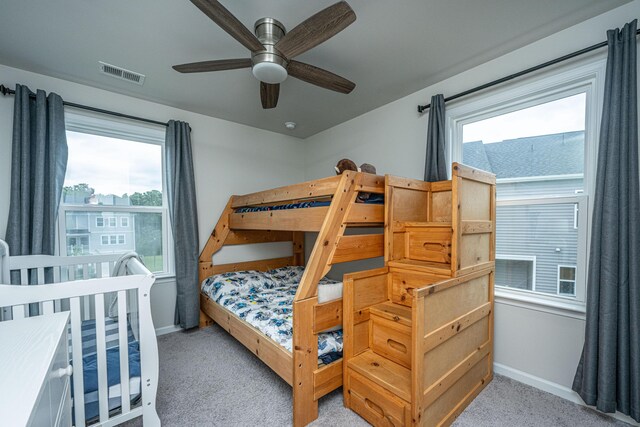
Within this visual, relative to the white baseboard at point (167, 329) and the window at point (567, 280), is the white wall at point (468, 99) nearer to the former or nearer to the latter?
the window at point (567, 280)

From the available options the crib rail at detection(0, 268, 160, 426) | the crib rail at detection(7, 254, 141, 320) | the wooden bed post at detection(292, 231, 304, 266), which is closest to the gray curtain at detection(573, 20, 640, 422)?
the crib rail at detection(0, 268, 160, 426)

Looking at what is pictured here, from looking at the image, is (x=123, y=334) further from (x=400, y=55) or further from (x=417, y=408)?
(x=400, y=55)

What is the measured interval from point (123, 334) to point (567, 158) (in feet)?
9.68

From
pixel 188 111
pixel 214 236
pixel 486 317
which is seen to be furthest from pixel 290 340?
pixel 188 111

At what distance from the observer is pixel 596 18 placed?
1.64 m

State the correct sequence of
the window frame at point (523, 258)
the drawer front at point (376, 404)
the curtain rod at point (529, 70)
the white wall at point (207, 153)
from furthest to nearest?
the white wall at point (207, 153)
the window frame at point (523, 258)
the curtain rod at point (529, 70)
the drawer front at point (376, 404)

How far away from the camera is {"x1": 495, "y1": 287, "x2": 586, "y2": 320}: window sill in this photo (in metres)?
1.72

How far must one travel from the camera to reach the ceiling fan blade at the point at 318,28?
1.20 meters

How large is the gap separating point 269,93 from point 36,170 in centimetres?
199

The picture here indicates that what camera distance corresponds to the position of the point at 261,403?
1737 mm

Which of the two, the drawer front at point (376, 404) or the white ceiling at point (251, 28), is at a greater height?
the white ceiling at point (251, 28)

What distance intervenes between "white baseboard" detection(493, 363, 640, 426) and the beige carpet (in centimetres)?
4

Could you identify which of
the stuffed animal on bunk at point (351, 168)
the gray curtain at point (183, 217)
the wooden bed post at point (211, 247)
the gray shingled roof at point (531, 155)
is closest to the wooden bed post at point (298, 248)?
the wooden bed post at point (211, 247)

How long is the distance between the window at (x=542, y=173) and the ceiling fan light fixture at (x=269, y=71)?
1648 millimetres
